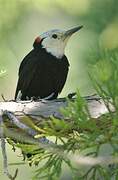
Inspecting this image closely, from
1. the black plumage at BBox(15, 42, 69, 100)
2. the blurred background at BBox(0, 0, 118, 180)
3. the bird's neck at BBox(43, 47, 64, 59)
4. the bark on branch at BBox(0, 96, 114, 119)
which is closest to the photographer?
the bark on branch at BBox(0, 96, 114, 119)

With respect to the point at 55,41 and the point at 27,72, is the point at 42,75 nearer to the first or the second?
the point at 27,72

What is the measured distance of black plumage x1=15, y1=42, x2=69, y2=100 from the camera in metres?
3.04

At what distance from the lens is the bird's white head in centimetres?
324

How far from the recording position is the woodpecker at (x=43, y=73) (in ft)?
10.0

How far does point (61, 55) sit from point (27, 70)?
22 cm

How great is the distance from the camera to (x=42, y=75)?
303 cm

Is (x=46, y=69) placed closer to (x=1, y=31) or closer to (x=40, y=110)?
(x=1, y=31)

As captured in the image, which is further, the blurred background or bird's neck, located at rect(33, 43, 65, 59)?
bird's neck, located at rect(33, 43, 65, 59)

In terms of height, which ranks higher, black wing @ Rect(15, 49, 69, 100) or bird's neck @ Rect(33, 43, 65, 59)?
bird's neck @ Rect(33, 43, 65, 59)

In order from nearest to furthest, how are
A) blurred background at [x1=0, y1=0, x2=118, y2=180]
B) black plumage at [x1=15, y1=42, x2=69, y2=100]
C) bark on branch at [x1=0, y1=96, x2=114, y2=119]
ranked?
bark on branch at [x1=0, y1=96, x2=114, y2=119] < blurred background at [x1=0, y1=0, x2=118, y2=180] < black plumage at [x1=15, y1=42, x2=69, y2=100]

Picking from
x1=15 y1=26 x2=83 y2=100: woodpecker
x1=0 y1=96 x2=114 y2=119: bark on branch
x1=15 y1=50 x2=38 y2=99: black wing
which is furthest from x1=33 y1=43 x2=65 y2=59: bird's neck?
x1=0 y1=96 x2=114 y2=119: bark on branch

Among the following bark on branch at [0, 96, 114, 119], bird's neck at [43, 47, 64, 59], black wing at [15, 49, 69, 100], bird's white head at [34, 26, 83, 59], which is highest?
bird's white head at [34, 26, 83, 59]

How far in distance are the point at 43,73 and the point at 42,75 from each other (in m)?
0.02

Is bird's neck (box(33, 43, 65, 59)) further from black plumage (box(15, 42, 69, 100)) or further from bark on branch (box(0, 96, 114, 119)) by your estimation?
bark on branch (box(0, 96, 114, 119))
